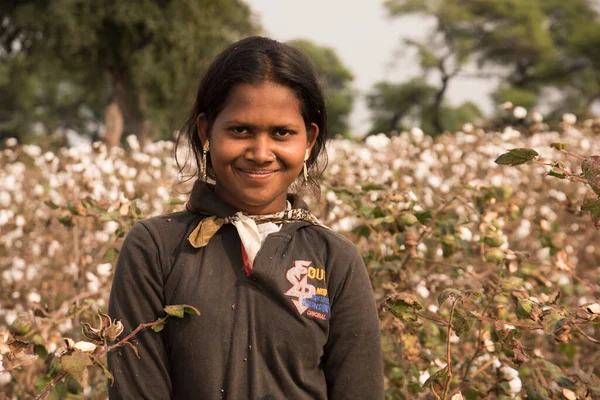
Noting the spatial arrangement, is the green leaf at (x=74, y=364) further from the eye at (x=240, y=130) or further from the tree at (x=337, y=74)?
the tree at (x=337, y=74)

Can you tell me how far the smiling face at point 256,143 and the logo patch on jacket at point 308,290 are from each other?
17cm

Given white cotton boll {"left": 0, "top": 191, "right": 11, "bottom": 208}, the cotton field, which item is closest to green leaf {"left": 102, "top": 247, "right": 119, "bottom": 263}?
the cotton field

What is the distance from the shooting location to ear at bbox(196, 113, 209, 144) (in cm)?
173

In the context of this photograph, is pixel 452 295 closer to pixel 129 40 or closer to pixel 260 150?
pixel 260 150

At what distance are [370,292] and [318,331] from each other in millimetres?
153

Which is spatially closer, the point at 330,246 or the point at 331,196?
the point at 330,246

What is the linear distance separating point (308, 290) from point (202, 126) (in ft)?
1.45

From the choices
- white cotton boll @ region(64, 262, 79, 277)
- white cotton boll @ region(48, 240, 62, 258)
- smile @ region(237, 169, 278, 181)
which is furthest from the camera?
white cotton boll @ region(48, 240, 62, 258)

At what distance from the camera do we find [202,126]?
174cm

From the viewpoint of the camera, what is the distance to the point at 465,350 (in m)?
2.97

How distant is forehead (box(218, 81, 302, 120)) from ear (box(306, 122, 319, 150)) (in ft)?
0.45

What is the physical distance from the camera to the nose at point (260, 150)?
161 cm

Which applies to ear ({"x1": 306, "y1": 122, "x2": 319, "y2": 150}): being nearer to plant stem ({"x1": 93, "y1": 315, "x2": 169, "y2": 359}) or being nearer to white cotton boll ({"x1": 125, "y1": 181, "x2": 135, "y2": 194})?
plant stem ({"x1": 93, "y1": 315, "x2": 169, "y2": 359})

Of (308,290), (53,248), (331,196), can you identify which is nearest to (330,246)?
(308,290)
